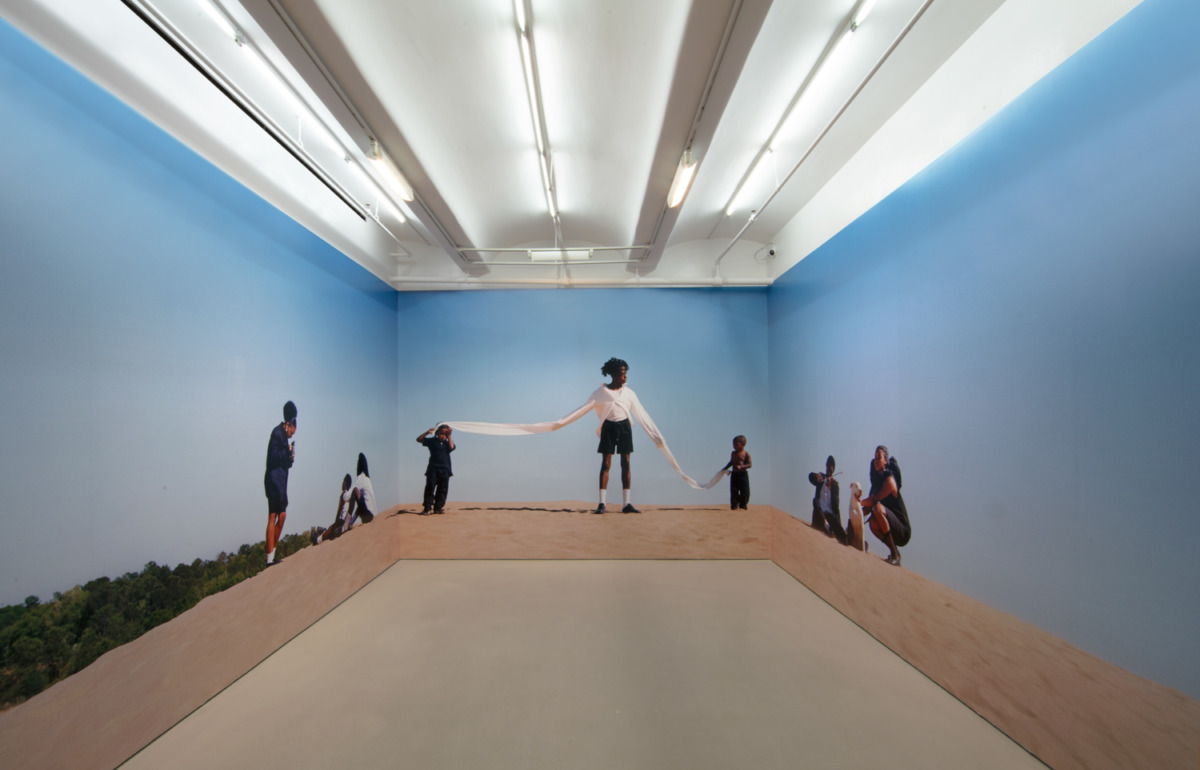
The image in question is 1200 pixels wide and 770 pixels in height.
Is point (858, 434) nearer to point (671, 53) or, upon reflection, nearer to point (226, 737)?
point (671, 53)

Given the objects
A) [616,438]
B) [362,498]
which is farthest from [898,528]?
[362,498]

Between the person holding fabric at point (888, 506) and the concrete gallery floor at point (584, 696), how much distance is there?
87 cm

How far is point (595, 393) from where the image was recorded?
6.31 meters

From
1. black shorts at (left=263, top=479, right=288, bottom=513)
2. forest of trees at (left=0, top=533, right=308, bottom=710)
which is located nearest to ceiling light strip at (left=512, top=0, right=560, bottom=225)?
black shorts at (left=263, top=479, right=288, bottom=513)

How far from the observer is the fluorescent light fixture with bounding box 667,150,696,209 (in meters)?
3.58

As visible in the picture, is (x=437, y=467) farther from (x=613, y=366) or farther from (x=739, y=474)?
(x=739, y=474)

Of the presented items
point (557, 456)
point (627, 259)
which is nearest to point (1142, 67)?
point (627, 259)

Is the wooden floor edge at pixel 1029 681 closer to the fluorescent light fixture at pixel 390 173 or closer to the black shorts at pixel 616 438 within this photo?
the black shorts at pixel 616 438

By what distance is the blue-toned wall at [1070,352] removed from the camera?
76.4 inches

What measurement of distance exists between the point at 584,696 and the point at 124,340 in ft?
11.8

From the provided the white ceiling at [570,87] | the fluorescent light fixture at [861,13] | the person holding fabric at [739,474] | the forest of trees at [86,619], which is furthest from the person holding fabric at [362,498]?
the fluorescent light fixture at [861,13]

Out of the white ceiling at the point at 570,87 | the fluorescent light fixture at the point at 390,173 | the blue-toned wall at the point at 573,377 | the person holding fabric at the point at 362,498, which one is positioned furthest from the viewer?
the blue-toned wall at the point at 573,377

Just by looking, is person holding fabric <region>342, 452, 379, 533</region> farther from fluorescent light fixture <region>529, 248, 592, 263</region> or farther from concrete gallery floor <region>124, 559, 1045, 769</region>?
fluorescent light fixture <region>529, 248, 592, 263</region>

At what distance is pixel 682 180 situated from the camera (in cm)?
384
